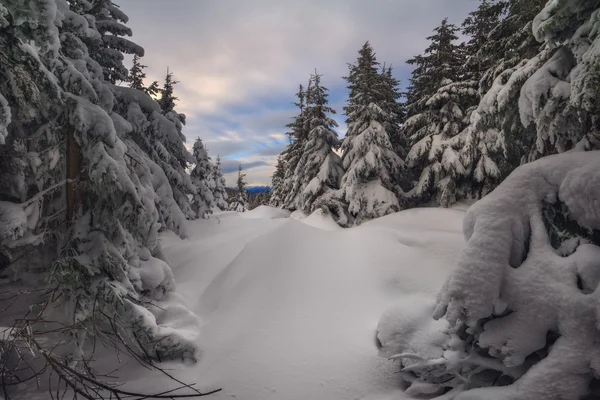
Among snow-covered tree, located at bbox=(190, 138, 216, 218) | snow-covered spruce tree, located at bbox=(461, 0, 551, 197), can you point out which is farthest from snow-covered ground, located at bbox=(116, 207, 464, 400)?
snow-covered tree, located at bbox=(190, 138, 216, 218)

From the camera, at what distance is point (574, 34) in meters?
4.32

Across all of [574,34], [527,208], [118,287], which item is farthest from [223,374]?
[574,34]

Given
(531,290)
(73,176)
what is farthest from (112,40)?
(531,290)

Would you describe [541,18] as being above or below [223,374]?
above

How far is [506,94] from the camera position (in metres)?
6.11

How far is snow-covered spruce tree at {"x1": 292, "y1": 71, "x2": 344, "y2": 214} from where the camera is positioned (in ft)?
61.2

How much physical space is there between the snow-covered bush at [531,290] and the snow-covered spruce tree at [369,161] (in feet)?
39.1

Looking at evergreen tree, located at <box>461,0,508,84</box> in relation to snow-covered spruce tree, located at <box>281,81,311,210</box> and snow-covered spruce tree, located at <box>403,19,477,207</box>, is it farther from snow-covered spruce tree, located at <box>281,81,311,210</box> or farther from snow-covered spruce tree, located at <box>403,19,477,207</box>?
snow-covered spruce tree, located at <box>281,81,311,210</box>

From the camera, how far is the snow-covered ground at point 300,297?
5.50 metres

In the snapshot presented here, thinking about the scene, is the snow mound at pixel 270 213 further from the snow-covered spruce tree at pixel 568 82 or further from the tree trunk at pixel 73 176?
the snow-covered spruce tree at pixel 568 82

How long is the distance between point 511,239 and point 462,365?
1.85 meters

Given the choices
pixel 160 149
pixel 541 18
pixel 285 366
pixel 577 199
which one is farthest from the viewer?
pixel 160 149

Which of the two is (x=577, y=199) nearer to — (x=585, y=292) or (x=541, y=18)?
(x=585, y=292)

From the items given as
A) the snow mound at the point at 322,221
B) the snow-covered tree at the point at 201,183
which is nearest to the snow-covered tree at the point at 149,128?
the snow-covered tree at the point at 201,183
